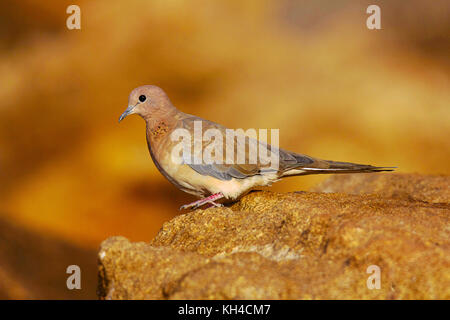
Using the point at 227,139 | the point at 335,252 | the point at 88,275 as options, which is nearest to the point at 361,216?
the point at 335,252

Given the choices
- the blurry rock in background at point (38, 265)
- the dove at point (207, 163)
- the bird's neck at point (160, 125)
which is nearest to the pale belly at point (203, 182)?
the dove at point (207, 163)

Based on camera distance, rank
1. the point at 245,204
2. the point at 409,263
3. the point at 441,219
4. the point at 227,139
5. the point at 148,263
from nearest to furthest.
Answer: the point at 409,263, the point at 148,263, the point at 441,219, the point at 245,204, the point at 227,139

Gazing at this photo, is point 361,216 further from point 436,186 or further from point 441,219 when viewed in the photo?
point 436,186

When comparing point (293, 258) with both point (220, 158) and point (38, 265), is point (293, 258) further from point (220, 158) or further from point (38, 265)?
point (38, 265)

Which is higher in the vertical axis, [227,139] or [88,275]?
[227,139]

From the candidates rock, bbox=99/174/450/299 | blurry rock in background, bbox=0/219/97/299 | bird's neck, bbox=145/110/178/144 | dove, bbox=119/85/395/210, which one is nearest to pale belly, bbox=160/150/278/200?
dove, bbox=119/85/395/210

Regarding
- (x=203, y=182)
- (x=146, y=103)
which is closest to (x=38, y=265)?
(x=146, y=103)
